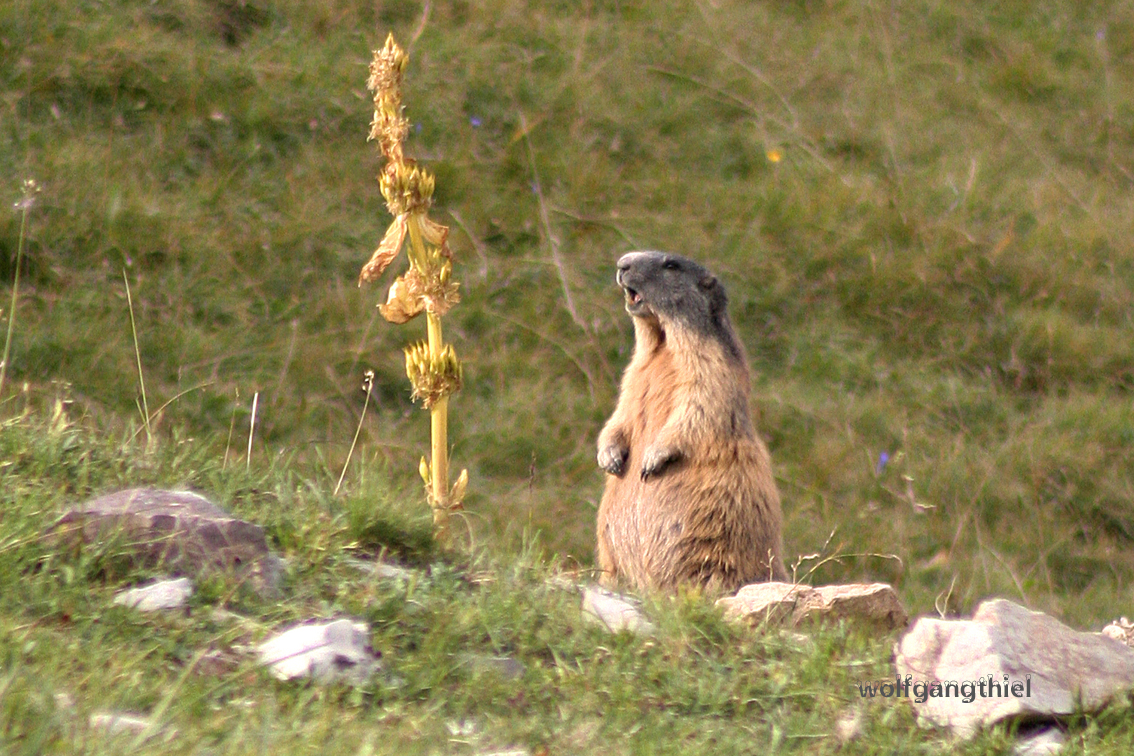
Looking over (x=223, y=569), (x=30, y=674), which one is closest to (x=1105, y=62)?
(x=223, y=569)

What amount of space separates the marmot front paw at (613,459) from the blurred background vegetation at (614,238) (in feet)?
4.54

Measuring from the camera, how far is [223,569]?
3.36 metres

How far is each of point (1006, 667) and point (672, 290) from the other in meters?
2.47

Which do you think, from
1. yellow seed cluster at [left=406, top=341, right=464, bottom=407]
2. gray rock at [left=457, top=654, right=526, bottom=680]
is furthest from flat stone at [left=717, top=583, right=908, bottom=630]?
yellow seed cluster at [left=406, top=341, right=464, bottom=407]

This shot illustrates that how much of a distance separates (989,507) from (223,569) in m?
5.39

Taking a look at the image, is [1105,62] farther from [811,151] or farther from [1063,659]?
[1063,659]

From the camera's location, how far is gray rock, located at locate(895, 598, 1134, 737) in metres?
3.24

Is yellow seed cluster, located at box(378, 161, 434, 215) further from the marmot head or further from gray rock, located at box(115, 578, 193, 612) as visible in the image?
the marmot head

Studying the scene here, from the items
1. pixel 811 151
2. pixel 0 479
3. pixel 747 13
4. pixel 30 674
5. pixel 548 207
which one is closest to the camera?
pixel 30 674

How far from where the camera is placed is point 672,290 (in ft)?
17.7

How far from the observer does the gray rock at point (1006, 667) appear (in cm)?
324

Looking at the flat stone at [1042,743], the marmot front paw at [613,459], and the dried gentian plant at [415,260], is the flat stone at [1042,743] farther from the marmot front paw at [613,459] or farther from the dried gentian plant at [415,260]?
the marmot front paw at [613,459]

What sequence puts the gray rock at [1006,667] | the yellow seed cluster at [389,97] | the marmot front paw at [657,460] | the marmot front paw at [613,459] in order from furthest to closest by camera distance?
the marmot front paw at [613,459]
the marmot front paw at [657,460]
the yellow seed cluster at [389,97]
the gray rock at [1006,667]

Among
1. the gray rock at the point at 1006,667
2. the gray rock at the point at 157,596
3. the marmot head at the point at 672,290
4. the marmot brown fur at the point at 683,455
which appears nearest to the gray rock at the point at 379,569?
the gray rock at the point at 157,596
